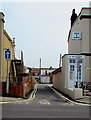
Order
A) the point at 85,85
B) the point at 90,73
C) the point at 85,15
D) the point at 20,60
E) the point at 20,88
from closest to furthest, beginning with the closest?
the point at 20,88
the point at 85,85
the point at 90,73
the point at 85,15
the point at 20,60

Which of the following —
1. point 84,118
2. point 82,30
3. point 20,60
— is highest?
point 82,30

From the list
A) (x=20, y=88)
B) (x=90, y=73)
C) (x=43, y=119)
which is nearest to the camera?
(x=43, y=119)

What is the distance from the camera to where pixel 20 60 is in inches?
1323

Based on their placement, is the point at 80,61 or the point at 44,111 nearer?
the point at 44,111

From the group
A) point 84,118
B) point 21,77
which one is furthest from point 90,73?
point 84,118

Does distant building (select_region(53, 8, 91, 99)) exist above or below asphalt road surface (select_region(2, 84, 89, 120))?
above

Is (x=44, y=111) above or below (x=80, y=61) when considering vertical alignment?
below

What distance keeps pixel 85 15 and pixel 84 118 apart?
805 inches

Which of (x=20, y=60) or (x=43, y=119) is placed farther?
(x=20, y=60)

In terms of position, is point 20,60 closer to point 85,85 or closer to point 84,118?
point 85,85

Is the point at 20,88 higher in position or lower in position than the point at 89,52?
lower

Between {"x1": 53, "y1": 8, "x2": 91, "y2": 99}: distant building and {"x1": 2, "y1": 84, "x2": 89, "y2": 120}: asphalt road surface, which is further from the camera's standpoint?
{"x1": 53, "y1": 8, "x2": 91, "y2": 99}: distant building

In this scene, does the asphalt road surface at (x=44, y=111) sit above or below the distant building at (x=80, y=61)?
below

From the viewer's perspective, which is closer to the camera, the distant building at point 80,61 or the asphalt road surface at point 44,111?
the asphalt road surface at point 44,111
